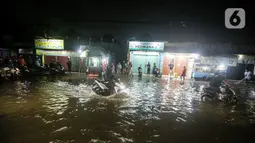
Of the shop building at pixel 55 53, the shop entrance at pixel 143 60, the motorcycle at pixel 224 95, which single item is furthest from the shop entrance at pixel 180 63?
the shop building at pixel 55 53

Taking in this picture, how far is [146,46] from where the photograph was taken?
23.2 meters

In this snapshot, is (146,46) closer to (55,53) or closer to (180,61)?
(180,61)

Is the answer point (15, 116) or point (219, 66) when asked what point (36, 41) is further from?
point (219, 66)

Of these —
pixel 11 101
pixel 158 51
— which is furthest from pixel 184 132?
pixel 158 51

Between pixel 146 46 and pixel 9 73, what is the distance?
17021 millimetres

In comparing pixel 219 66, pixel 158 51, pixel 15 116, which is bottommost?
pixel 15 116

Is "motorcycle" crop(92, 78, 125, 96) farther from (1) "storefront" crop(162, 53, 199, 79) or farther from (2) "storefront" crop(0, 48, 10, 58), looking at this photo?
(2) "storefront" crop(0, 48, 10, 58)

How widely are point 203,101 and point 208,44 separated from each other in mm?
15789

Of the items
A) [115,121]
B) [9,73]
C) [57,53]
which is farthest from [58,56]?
[115,121]

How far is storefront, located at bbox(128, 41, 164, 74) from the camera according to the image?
23000mm

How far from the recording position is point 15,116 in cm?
612

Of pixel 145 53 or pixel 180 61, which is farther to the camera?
pixel 145 53

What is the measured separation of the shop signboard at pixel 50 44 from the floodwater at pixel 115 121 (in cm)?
1483

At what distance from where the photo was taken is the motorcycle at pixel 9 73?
45.8 ft
